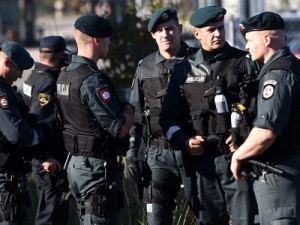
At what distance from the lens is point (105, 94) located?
20.9ft

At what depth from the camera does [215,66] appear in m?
6.61

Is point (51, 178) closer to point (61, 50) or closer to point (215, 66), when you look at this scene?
point (61, 50)

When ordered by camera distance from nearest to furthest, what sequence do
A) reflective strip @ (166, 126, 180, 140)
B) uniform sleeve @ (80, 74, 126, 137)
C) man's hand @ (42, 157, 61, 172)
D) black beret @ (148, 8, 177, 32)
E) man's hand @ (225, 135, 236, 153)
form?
man's hand @ (225, 135, 236, 153), uniform sleeve @ (80, 74, 126, 137), reflective strip @ (166, 126, 180, 140), black beret @ (148, 8, 177, 32), man's hand @ (42, 157, 61, 172)

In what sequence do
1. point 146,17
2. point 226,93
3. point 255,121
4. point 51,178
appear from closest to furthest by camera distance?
1. point 255,121
2. point 226,93
3. point 51,178
4. point 146,17

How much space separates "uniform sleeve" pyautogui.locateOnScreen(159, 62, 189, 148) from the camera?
6.74 metres

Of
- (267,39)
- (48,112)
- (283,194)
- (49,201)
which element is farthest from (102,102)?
(49,201)

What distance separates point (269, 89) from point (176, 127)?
1.20 meters

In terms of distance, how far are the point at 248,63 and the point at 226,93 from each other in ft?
1.08

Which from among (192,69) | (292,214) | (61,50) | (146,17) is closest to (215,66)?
(192,69)

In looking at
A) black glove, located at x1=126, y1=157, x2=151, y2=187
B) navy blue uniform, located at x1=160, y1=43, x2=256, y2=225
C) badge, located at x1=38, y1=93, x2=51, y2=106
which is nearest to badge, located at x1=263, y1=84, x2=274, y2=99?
navy blue uniform, located at x1=160, y1=43, x2=256, y2=225

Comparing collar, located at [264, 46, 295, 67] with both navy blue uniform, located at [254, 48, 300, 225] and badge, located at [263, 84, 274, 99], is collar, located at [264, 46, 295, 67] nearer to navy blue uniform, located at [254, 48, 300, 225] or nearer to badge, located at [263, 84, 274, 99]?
navy blue uniform, located at [254, 48, 300, 225]

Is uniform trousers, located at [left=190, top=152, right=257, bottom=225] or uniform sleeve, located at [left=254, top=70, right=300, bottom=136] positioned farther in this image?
uniform trousers, located at [left=190, top=152, right=257, bottom=225]

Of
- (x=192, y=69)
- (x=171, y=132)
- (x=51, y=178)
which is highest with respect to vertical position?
(x=192, y=69)

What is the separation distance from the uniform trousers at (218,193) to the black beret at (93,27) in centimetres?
110
